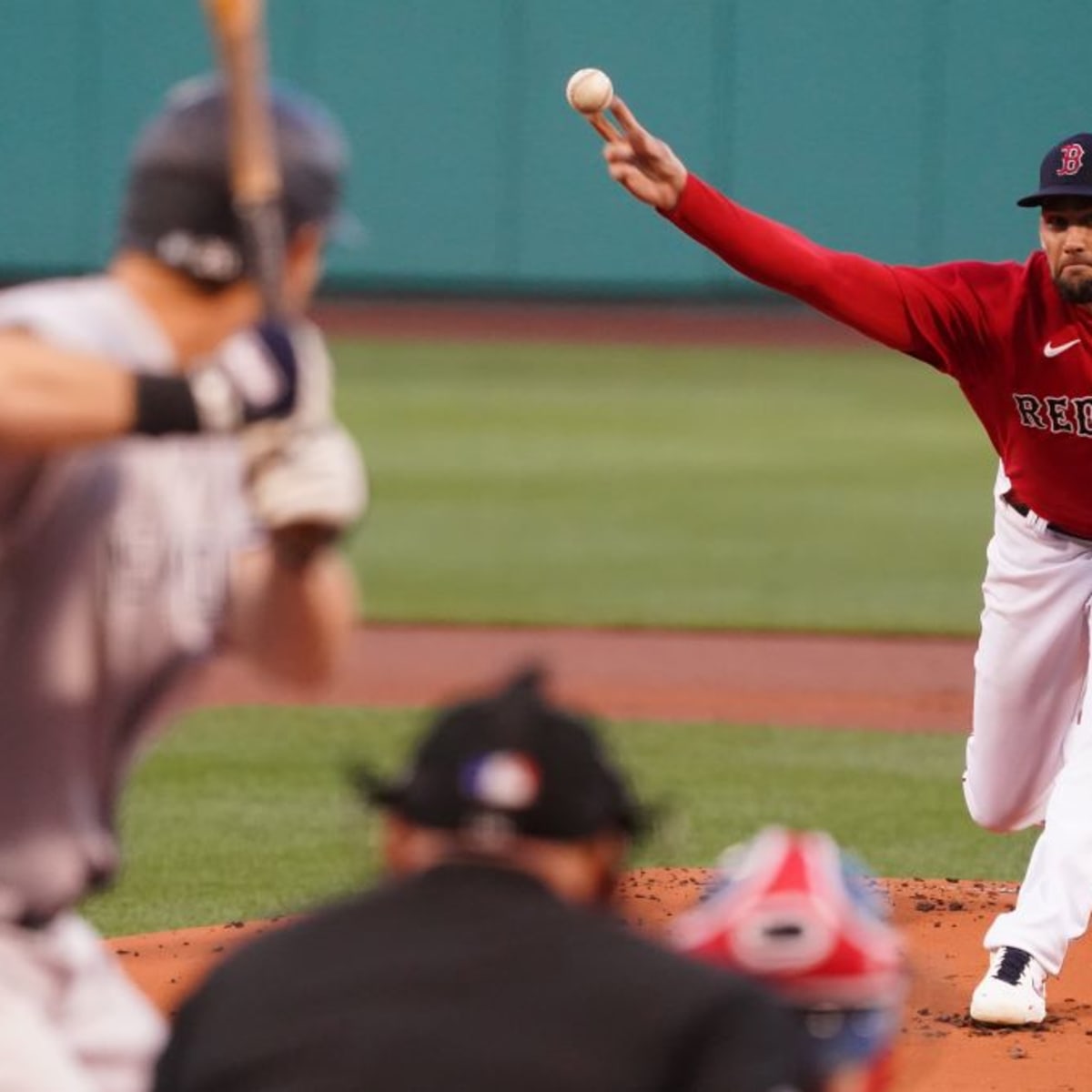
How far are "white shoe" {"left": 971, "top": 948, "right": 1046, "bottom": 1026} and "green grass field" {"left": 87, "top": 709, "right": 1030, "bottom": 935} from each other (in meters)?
1.50

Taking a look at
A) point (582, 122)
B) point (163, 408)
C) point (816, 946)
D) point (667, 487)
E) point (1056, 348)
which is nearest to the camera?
point (816, 946)

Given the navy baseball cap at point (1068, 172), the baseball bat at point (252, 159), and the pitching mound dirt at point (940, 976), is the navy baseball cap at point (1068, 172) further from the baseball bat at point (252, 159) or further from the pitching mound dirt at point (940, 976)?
the baseball bat at point (252, 159)

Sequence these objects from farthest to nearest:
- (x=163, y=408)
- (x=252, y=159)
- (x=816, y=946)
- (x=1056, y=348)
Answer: (x=1056, y=348) → (x=252, y=159) → (x=163, y=408) → (x=816, y=946)

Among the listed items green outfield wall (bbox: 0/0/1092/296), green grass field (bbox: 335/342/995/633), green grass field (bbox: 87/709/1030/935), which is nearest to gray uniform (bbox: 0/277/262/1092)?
green grass field (bbox: 87/709/1030/935)

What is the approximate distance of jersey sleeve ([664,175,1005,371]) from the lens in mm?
6281

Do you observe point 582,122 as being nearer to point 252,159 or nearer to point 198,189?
point 198,189

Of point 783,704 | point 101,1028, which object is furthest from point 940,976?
point 783,704

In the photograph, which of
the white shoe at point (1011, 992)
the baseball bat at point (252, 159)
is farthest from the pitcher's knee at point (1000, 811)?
the baseball bat at point (252, 159)

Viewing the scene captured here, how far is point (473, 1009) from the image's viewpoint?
2322mm

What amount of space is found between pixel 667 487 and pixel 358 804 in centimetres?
1192

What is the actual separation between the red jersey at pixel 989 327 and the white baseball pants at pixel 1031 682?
0.14 m

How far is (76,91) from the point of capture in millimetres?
28859

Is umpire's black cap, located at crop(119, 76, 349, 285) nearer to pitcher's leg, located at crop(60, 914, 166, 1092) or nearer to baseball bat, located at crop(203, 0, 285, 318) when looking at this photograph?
baseball bat, located at crop(203, 0, 285, 318)

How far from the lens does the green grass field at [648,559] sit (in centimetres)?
841
